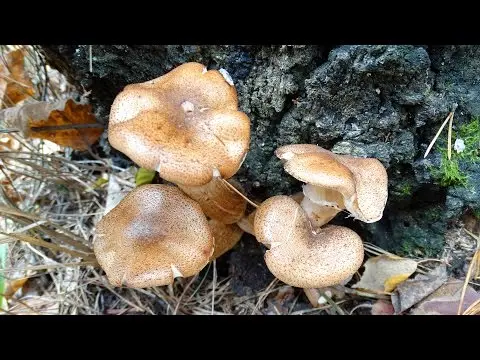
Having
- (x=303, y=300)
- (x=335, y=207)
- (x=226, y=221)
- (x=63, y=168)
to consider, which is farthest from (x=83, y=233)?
(x=335, y=207)

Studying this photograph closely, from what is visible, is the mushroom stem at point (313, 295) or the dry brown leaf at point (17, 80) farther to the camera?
the dry brown leaf at point (17, 80)

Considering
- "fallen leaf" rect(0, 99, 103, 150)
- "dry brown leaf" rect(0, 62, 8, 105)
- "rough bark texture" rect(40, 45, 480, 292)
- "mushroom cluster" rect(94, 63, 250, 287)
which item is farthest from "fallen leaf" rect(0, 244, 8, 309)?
"rough bark texture" rect(40, 45, 480, 292)

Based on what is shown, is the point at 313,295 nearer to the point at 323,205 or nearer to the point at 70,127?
the point at 323,205

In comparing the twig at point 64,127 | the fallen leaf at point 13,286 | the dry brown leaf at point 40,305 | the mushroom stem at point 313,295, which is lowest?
the dry brown leaf at point 40,305

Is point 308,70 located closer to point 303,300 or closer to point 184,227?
point 184,227

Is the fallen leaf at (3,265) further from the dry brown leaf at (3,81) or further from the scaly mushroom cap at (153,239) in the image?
the dry brown leaf at (3,81)

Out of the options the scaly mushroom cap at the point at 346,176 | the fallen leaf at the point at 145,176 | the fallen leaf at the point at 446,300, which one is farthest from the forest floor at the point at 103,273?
the scaly mushroom cap at the point at 346,176
